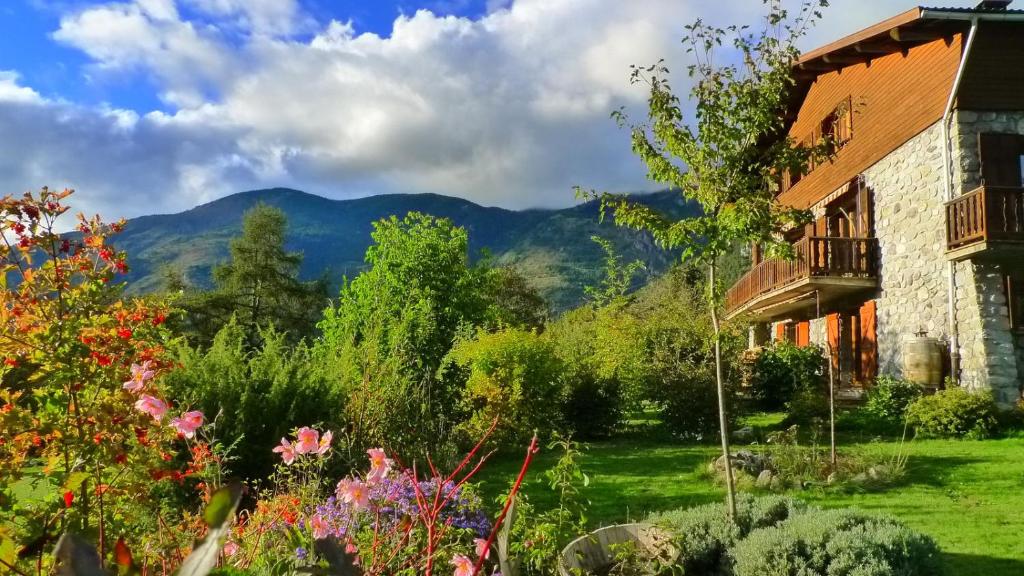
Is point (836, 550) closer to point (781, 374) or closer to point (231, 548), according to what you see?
point (231, 548)

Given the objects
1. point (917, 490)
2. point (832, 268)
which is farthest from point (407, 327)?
point (832, 268)

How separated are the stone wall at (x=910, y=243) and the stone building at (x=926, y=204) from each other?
3cm

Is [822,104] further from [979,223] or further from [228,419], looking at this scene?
[228,419]

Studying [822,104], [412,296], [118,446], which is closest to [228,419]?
[118,446]

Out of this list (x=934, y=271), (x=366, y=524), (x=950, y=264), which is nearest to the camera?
(x=366, y=524)

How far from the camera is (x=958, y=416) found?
10.4 m

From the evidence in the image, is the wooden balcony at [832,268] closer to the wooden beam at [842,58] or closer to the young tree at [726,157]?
the wooden beam at [842,58]

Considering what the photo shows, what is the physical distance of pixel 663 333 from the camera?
12.4 metres

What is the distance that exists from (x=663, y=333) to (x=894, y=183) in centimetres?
583

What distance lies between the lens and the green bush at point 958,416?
10305mm

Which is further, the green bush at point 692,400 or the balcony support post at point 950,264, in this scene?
the balcony support post at point 950,264

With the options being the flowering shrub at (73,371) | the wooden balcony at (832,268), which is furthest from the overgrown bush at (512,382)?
the flowering shrub at (73,371)

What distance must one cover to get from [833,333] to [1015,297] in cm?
532

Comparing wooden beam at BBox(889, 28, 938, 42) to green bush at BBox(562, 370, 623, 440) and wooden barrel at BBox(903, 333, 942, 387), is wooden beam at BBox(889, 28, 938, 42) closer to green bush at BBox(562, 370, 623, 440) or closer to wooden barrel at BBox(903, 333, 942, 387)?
wooden barrel at BBox(903, 333, 942, 387)
